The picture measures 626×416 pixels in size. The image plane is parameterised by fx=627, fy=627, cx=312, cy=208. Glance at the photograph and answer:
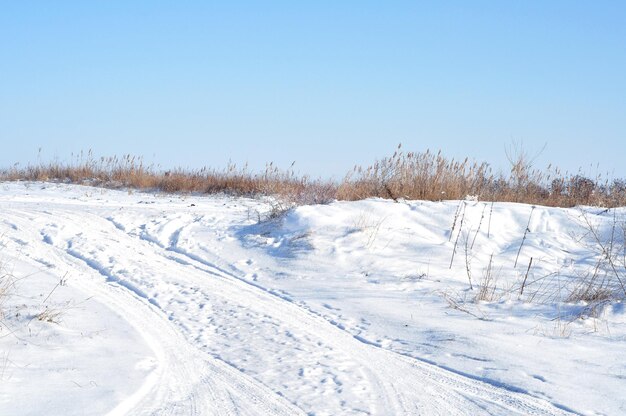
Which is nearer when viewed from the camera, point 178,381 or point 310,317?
point 178,381

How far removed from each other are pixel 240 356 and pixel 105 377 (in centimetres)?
103

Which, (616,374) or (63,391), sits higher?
(616,374)

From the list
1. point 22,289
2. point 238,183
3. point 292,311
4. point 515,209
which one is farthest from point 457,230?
point 238,183

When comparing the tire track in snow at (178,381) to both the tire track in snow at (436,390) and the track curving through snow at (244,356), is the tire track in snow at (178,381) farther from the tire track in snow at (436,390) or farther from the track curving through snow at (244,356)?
the tire track in snow at (436,390)

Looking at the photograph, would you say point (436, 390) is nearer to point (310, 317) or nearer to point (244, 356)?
point (244, 356)

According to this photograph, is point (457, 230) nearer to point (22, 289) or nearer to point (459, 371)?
point (459, 371)

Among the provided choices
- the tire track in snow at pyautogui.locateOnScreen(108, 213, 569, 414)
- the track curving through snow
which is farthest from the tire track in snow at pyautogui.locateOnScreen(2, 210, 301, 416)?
the tire track in snow at pyautogui.locateOnScreen(108, 213, 569, 414)

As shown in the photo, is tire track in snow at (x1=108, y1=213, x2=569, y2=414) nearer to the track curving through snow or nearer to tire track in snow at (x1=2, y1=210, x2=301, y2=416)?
the track curving through snow

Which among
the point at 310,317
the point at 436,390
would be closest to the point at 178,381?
the point at 436,390

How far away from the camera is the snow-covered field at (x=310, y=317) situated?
3986 mm

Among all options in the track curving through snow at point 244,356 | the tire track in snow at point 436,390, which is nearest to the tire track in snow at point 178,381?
the track curving through snow at point 244,356

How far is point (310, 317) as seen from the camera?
6.01 metres

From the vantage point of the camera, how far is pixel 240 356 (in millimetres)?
4770

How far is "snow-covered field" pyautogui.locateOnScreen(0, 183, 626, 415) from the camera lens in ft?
13.1
